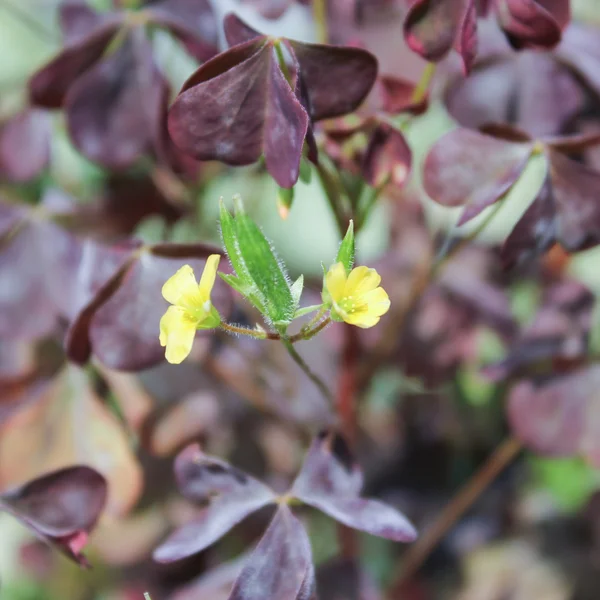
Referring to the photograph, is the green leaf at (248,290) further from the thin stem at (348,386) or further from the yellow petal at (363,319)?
the thin stem at (348,386)

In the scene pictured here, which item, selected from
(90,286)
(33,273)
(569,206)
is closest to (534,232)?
(569,206)

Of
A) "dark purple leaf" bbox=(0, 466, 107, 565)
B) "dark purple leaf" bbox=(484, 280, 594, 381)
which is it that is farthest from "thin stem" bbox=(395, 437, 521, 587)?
"dark purple leaf" bbox=(0, 466, 107, 565)

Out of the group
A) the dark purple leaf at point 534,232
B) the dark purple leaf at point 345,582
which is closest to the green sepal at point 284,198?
the dark purple leaf at point 534,232

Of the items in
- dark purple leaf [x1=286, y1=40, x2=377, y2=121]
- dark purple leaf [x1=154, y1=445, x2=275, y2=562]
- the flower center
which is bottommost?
dark purple leaf [x1=154, y1=445, x2=275, y2=562]

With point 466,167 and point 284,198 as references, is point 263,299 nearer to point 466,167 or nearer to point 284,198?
point 284,198

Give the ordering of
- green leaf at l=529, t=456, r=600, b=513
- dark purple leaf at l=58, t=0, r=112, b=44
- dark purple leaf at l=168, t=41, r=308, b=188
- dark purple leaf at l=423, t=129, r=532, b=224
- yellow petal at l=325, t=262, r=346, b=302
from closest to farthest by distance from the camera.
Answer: yellow petal at l=325, t=262, r=346, b=302, dark purple leaf at l=168, t=41, r=308, b=188, dark purple leaf at l=423, t=129, r=532, b=224, dark purple leaf at l=58, t=0, r=112, b=44, green leaf at l=529, t=456, r=600, b=513

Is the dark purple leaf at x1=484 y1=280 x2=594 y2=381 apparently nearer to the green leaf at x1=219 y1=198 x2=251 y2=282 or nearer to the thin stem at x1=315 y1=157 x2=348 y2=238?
the thin stem at x1=315 y1=157 x2=348 y2=238

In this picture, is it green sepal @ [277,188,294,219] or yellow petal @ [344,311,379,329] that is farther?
green sepal @ [277,188,294,219]
